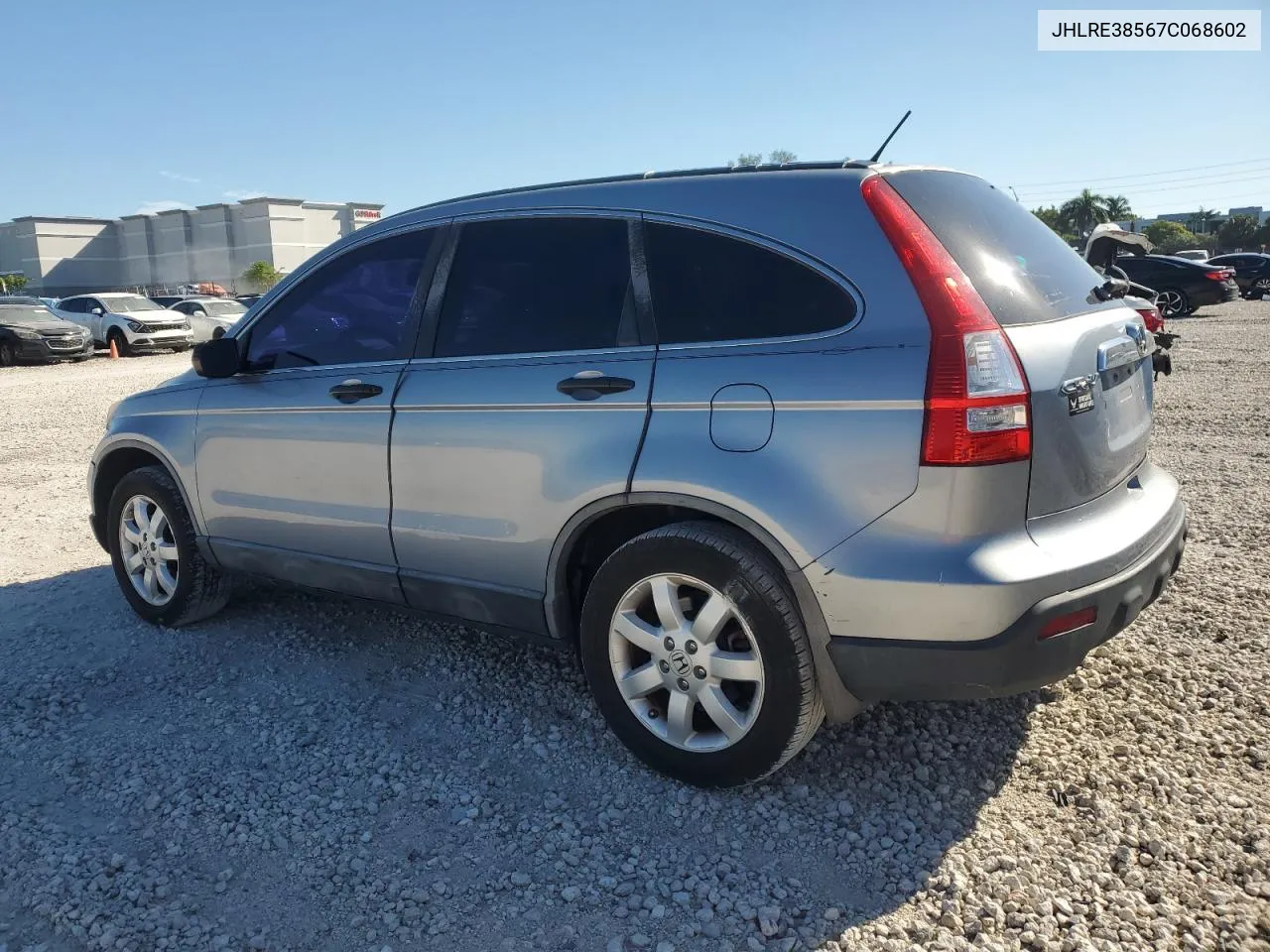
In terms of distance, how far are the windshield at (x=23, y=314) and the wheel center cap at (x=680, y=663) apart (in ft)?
77.4

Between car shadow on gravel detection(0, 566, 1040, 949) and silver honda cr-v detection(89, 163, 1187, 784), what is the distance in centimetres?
28

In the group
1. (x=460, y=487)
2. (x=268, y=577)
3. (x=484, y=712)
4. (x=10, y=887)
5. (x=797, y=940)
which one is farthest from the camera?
(x=268, y=577)

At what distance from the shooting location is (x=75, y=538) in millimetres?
6371

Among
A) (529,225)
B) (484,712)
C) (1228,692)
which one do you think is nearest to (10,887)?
(484,712)

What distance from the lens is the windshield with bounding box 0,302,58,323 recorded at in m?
21.5

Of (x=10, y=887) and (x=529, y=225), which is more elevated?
(x=529, y=225)

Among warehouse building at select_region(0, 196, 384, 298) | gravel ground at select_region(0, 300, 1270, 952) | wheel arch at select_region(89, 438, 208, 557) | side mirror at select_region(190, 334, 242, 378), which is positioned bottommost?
gravel ground at select_region(0, 300, 1270, 952)

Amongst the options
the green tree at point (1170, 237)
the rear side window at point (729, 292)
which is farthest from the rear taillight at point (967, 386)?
the green tree at point (1170, 237)

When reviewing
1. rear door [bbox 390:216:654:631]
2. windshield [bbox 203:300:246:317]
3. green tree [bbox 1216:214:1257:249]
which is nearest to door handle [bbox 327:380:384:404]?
rear door [bbox 390:216:654:631]

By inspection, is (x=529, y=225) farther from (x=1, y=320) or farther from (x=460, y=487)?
(x=1, y=320)

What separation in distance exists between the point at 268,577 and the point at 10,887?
5.50ft

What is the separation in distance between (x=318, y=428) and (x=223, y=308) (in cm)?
2882

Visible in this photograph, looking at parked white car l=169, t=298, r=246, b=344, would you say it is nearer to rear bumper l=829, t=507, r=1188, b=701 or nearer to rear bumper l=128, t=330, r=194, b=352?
rear bumper l=128, t=330, r=194, b=352

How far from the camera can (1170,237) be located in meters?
85.6
